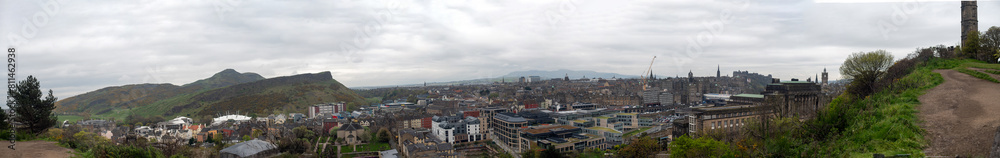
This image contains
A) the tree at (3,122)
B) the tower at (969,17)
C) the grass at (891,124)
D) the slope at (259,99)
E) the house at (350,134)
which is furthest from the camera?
the slope at (259,99)

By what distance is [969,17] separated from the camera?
20500 millimetres

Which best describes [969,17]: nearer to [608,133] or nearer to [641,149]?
[641,149]

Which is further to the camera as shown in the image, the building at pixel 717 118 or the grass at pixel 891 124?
the building at pixel 717 118

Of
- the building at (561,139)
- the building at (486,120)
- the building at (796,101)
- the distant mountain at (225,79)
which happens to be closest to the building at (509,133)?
the building at (561,139)

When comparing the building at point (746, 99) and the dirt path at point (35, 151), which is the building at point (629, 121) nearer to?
the building at point (746, 99)

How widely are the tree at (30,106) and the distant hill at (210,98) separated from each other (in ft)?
171

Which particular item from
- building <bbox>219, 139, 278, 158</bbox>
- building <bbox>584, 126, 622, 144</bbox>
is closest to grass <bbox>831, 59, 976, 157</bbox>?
building <bbox>584, 126, 622, 144</bbox>

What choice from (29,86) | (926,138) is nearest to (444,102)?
(29,86)

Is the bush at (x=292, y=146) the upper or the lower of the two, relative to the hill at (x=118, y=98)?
lower

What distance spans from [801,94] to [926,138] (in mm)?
23195

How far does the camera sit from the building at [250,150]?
24.2 metres

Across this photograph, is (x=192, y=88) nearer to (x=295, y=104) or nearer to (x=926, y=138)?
(x=295, y=104)

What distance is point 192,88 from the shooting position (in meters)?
96.2

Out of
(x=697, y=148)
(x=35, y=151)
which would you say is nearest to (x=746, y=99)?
(x=697, y=148)
